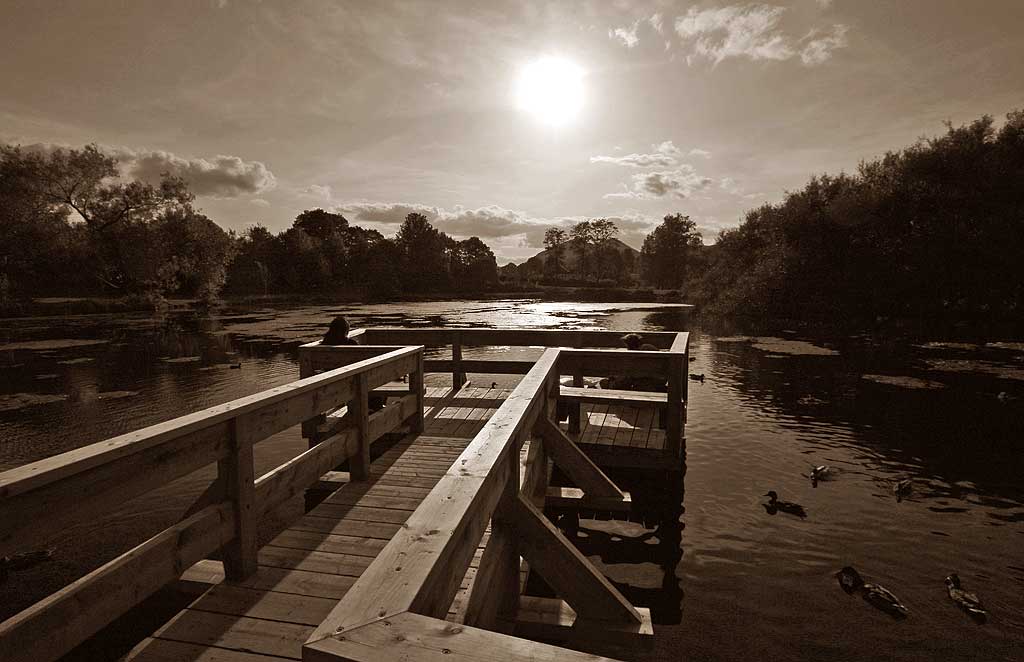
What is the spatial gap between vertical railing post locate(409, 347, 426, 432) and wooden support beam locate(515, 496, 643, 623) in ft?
13.6

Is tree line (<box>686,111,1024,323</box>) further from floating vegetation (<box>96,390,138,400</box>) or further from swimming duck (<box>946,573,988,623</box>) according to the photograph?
floating vegetation (<box>96,390,138,400</box>)

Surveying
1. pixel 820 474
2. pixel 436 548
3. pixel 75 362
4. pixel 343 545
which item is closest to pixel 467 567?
pixel 436 548

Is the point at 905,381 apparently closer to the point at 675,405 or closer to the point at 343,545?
the point at 675,405

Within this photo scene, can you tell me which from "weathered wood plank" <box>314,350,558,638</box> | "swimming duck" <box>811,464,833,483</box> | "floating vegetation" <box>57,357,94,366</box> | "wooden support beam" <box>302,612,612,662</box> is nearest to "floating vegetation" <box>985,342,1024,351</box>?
"swimming duck" <box>811,464,833,483</box>

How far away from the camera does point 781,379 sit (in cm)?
1723

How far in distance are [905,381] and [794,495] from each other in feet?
38.4

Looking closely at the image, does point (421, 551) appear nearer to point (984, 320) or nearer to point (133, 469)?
point (133, 469)

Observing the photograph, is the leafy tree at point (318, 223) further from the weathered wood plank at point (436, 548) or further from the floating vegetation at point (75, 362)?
the weathered wood plank at point (436, 548)

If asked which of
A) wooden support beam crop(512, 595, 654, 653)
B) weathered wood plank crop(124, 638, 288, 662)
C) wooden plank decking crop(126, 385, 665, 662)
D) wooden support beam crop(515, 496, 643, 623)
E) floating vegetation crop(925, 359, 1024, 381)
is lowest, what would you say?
floating vegetation crop(925, 359, 1024, 381)

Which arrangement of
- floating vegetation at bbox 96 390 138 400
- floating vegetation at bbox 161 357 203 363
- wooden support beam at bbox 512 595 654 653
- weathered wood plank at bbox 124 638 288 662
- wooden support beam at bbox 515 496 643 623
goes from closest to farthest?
weathered wood plank at bbox 124 638 288 662, wooden support beam at bbox 515 496 643 623, wooden support beam at bbox 512 595 654 653, floating vegetation at bbox 96 390 138 400, floating vegetation at bbox 161 357 203 363

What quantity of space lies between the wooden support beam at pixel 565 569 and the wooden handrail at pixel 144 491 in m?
1.97

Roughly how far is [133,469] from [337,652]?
2183 mm

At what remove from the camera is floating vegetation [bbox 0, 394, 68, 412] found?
14.0 meters

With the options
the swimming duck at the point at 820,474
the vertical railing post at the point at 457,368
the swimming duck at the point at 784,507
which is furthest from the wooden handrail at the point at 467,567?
the swimming duck at the point at 820,474
